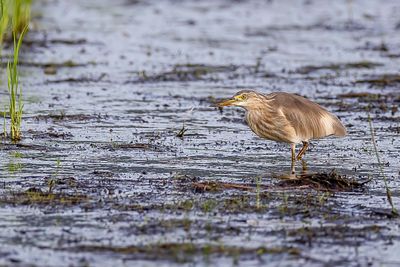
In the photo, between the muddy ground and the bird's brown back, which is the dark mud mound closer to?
the muddy ground

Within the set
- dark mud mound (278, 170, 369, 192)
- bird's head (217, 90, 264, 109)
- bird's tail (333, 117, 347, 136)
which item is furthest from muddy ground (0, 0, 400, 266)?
bird's head (217, 90, 264, 109)

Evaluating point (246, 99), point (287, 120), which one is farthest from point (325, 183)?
point (246, 99)

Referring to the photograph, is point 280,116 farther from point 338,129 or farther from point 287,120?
point 338,129

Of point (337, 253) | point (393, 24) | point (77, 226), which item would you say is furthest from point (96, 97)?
point (393, 24)

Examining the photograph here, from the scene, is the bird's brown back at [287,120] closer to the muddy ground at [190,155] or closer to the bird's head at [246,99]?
the bird's head at [246,99]

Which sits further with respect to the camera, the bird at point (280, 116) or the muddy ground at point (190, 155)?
the bird at point (280, 116)

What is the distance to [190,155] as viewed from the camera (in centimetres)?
1128

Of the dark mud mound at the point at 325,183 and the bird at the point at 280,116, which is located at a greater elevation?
the bird at the point at 280,116

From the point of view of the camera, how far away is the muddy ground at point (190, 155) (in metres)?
7.70

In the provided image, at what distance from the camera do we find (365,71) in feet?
58.8

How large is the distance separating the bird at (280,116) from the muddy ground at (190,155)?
1.27 feet

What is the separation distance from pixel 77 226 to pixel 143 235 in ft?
1.87

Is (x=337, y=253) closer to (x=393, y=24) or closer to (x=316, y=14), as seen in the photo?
(x=393, y=24)

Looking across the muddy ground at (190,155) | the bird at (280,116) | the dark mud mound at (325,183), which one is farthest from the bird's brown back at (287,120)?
the dark mud mound at (325,183)
